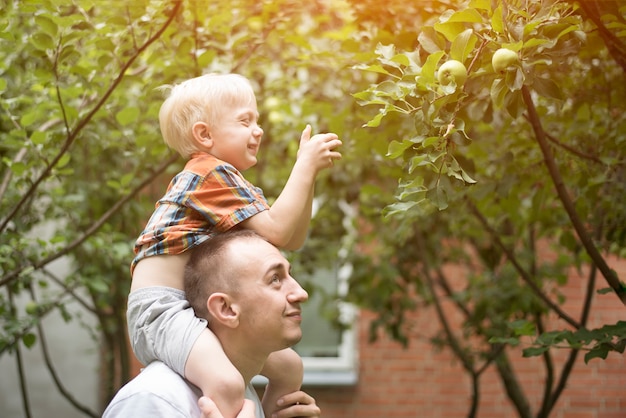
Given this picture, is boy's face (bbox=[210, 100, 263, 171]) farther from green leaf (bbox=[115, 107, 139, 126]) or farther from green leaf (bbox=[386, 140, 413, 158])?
green leaf (bbox=[115, 107, 139, 126])

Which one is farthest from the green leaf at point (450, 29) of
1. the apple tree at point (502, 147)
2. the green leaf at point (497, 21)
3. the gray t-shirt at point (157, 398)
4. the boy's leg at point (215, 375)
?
the gray t-shirt at point (157, 398)

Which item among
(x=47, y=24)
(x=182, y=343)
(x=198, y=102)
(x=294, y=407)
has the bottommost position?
(x=294, y=407)

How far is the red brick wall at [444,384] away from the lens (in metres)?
6.97

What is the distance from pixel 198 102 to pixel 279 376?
81cm

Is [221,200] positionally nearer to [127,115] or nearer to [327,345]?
[127,115]

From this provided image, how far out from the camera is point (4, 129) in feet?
14.4

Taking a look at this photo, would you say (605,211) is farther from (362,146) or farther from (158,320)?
(158,320)

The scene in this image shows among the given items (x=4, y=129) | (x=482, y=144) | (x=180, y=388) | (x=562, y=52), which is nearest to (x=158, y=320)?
(x=180, y=388)

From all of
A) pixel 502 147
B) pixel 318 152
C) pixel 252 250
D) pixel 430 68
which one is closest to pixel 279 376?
pixel 252 250

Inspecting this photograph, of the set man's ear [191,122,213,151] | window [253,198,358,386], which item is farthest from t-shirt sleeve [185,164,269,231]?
window [253,198,358,386]

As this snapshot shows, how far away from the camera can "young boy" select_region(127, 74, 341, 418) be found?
2.06 metres

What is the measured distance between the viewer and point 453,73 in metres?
2.14

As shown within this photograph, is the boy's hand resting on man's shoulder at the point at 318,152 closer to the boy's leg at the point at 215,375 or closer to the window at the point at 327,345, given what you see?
the boy's leg at the point at 215,375

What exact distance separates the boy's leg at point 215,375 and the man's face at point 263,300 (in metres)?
0.12
